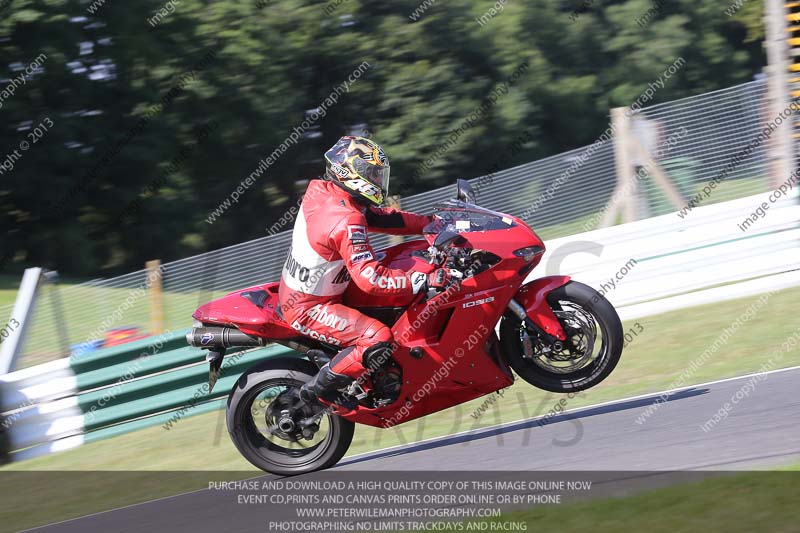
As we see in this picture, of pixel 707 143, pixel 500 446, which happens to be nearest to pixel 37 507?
pixel 500 446

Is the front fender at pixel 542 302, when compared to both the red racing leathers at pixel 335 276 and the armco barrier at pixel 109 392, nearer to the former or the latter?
the red racing leathers at pixel 335 276

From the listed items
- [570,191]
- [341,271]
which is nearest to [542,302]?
[341,271]

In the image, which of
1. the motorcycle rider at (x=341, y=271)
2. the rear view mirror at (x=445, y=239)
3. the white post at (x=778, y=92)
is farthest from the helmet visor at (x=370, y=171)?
the white post at (x=778, y=92)

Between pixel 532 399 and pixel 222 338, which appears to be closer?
pixel 222 338

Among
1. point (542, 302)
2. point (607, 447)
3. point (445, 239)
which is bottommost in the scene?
point (607, 447)

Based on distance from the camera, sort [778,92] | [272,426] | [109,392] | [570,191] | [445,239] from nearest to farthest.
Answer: [445,239]
[272,426]
[109,392]
[570,191]
[778,92]

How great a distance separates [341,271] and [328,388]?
0.75 metres

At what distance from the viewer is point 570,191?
11.5 meters

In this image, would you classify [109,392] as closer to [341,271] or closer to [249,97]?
[341,271]

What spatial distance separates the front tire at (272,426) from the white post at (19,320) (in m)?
3.43

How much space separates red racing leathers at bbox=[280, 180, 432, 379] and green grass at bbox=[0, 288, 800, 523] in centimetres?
133

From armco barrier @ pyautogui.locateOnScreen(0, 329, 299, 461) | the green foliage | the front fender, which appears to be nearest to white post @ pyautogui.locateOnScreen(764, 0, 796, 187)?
the front fender

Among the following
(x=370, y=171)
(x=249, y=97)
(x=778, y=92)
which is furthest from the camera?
Answer: (x=249, y=97)

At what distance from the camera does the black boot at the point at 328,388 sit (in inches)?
259
